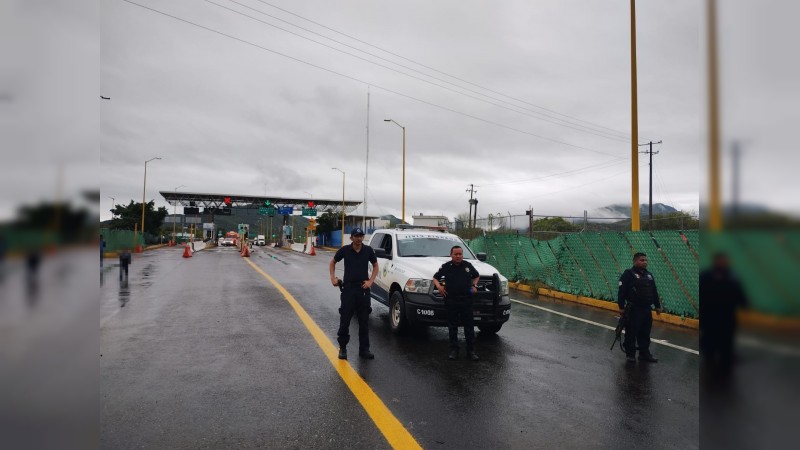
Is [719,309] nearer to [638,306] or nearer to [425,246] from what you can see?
[638,306]

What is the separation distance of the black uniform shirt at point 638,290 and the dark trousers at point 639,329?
11 centimetres

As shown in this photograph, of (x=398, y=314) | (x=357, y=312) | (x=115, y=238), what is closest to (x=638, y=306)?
(x=398, y=314)

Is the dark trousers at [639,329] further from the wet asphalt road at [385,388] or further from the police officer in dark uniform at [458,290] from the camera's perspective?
the police officer in dark uniform at [458,290]

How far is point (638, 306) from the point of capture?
6.89 metres

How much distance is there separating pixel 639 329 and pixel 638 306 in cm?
32

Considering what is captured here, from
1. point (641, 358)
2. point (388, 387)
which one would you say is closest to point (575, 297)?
point (641, 358)

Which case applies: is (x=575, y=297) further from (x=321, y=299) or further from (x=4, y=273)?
(x=4, y=273)

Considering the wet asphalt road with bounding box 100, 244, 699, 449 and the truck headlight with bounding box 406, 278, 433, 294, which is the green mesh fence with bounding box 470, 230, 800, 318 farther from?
the truck headlight with bounding box 406, 278, 433, 294

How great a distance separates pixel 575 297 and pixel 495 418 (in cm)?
985

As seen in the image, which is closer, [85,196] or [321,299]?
[85,196]

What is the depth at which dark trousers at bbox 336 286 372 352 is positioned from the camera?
21.4 feet

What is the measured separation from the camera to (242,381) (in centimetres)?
542

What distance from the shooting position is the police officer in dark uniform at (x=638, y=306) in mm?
6793

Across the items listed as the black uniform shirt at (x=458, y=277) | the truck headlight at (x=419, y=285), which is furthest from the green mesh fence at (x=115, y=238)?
the truck headlight at (x=419, y=285)
